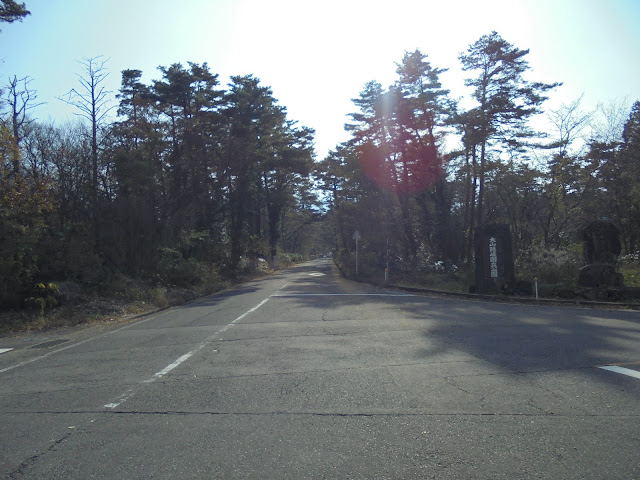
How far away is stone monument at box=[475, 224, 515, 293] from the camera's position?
17.5m

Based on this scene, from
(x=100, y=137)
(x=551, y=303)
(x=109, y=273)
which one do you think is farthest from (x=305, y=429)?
(x=100, y=137)

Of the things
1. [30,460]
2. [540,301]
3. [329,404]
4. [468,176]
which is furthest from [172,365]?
[468,176]

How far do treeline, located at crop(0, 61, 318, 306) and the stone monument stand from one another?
13611 millimetres

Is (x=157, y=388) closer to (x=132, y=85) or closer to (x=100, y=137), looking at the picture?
(x=100, y=137)

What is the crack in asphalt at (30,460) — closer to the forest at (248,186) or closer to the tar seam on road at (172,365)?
the tar seam on road at (172,365)

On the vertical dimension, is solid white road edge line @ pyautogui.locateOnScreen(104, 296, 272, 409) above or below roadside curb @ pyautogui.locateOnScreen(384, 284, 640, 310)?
below

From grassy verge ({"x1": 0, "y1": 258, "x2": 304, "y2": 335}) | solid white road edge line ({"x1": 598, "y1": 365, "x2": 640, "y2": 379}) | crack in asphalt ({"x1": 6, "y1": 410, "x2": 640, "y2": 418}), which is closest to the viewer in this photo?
crack in asphalt ({"x1": 6, "y1": 410, "x2": 640, "y2": 418})

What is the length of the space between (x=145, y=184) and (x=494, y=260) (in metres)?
14.9

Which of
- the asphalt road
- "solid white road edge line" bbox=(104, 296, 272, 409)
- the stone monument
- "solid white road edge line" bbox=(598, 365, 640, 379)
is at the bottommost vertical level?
"solid white road edge line" bbox=(104, 296, 272, 409)

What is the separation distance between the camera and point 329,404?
17.5 ft

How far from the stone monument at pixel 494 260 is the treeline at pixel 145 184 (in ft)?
44.7

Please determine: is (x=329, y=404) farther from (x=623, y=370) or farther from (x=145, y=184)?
(x=145, y=184)

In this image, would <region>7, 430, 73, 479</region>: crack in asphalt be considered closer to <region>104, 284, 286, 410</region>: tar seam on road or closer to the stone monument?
<region>104, 284, 286, 410</region>: tar seam on road

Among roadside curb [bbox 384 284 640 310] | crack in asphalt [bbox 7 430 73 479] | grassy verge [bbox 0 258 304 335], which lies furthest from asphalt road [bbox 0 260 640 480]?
roadside curb [bbox 384 284 640 310]
